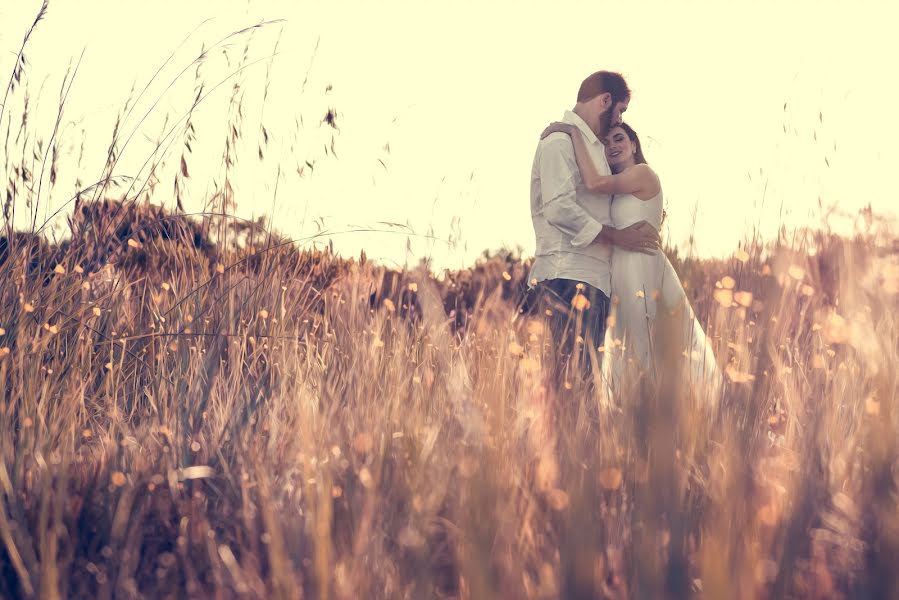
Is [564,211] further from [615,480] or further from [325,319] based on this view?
[615,480]

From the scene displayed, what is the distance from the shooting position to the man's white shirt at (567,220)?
3434 mm

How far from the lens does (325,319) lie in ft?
10.7

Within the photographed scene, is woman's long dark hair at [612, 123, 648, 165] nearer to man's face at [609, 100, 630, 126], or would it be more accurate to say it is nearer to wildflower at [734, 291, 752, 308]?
man's face at [609, 100, 630, 126]

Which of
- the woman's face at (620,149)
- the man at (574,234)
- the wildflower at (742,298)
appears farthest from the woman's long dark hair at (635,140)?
the wildflower at (742,298)

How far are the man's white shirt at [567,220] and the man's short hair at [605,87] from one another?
13cm

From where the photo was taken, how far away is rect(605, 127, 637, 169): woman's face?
3871 mm

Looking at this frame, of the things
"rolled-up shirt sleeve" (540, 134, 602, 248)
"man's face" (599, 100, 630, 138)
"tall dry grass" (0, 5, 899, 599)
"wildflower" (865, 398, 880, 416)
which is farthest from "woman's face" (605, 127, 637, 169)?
"wildflower" (865, 398, 880, 416)

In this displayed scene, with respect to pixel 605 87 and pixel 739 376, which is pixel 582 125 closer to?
pixel 605 87

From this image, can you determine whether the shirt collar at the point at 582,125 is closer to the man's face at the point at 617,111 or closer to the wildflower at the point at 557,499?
the man's face at the point at 617,111

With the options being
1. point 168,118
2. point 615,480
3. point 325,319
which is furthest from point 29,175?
point 615,480

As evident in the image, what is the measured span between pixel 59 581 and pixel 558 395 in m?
1.17

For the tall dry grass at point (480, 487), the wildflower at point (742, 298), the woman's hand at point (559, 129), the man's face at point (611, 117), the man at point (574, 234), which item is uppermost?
the man's face at point (611, 117)

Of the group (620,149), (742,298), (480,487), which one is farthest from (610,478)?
(620,149)

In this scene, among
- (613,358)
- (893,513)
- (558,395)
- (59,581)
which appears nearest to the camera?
(893,513)
